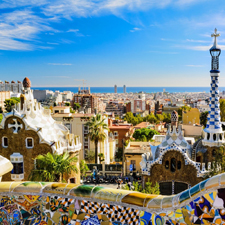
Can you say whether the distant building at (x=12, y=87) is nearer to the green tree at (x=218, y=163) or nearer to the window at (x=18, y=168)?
the window at (x=18, y=168)

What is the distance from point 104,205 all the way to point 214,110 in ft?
50.0

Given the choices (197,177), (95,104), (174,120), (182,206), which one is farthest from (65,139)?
(95,104)

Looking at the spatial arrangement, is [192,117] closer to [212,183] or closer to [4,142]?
[4,142]

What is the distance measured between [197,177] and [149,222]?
14341 mm

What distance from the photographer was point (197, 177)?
17469 mm

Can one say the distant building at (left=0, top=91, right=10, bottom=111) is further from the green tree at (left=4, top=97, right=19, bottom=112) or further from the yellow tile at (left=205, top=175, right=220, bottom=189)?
the yellow tile at (left=205, top=175, right=220, bottom=189)

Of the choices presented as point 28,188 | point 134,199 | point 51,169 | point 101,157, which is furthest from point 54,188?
point 101,157

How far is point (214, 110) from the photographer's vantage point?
58.9 ft

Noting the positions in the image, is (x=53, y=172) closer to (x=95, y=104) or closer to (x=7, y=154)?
(x=7, y=154)

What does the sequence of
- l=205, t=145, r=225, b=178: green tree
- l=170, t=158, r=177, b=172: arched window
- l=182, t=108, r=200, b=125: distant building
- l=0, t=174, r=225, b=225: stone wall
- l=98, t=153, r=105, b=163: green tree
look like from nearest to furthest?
l=0, t=174, r=225, b=225: stone wall
l=205, t=145, r=225, b=178: green tree
l=170, t=158, r=177, b=172: arched window
l=98, t=153, r=105, b=163: green tree
l=182, t=108, r=200, b=125: distant building

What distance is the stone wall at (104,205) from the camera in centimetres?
391

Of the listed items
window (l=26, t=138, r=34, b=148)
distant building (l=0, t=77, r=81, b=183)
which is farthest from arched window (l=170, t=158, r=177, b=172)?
window (l=26, t=138, r=34, b=148)

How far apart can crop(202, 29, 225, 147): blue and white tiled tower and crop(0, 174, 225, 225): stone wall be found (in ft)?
48.6

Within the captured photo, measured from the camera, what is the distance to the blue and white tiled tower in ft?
56.8
